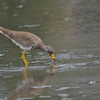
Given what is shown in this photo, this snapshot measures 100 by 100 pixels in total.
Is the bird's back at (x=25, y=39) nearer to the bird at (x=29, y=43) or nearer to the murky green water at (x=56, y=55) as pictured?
the bird at (x=29, y=43)

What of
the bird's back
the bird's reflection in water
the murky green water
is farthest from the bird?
the bird's reflection in water

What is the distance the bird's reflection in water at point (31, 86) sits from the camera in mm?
8406

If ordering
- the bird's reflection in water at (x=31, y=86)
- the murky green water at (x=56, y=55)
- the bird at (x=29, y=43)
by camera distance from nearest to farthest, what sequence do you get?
the bird's reflection in water at (x=31, y=86) → the murky green water at (x=56, y=55) → the bird at (x=29, y=43)

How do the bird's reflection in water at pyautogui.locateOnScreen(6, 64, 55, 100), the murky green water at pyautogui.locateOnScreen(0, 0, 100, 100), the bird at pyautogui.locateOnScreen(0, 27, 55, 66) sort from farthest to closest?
the bird at pyautogui.locateOnScreen(0, 27, 55, 66) < the murky green water at pyautogui.locateOnScreen(0, 0, 100, 100) < the bird's reflection in water at pyautogui.locateOnScreen(6, 64, 55, 100)

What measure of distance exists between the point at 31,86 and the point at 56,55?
3.30 meters

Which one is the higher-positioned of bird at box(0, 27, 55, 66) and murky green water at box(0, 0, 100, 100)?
bird at box(0, 27, 55, 66)

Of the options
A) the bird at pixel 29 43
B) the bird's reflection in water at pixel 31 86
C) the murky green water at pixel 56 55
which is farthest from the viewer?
the bird at pixel 29 43

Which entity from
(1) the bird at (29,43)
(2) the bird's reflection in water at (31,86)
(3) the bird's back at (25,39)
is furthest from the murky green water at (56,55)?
(3) the bird's back at (25,39)

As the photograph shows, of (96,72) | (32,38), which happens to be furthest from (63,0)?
(96,72)

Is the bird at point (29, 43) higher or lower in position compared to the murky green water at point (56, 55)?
higher

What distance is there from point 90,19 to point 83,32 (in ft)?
9.32

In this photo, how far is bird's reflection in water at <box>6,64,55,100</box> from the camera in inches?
331

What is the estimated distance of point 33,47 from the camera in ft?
38.4

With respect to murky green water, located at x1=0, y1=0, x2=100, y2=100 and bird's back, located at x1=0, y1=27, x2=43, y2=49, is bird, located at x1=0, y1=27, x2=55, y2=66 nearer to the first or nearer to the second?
bird's back, located at x1=0, y1=27, x2=43, y2=49
